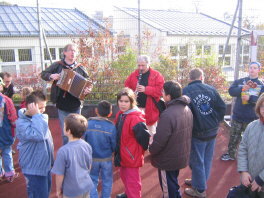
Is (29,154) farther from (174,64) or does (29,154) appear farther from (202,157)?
(174,64)

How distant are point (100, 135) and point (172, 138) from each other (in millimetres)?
870

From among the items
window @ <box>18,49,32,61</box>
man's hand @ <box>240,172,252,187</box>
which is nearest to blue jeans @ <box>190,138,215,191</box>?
man's hand @ <box>240,172,252,187</box>

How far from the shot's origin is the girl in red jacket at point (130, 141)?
318cm

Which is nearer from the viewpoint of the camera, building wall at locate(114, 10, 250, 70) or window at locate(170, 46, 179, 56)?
building wall at locate(114, 10, 250, 70)

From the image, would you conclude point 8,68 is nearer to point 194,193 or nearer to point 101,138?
point 101,138

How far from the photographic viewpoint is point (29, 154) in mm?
2867

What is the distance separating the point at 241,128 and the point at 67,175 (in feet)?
10.7

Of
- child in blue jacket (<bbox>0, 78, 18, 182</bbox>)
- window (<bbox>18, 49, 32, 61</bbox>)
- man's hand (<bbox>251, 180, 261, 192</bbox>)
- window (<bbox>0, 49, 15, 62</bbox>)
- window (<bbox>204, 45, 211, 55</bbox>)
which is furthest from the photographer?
window (<bbox>204, 45, 211, 55</bbox>)

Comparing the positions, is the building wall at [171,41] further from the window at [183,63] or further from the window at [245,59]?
the window at [245,59]

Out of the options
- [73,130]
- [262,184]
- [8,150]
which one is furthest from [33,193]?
[262,184]

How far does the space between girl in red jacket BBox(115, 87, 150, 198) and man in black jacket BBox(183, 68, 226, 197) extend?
721mm

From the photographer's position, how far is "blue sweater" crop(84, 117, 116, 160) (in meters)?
3.11

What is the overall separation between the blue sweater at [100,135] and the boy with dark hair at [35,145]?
0.49 metres

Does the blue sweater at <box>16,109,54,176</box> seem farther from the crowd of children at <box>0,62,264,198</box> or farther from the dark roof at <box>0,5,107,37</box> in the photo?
the dark roof at <box>0,5,107,37</box>
